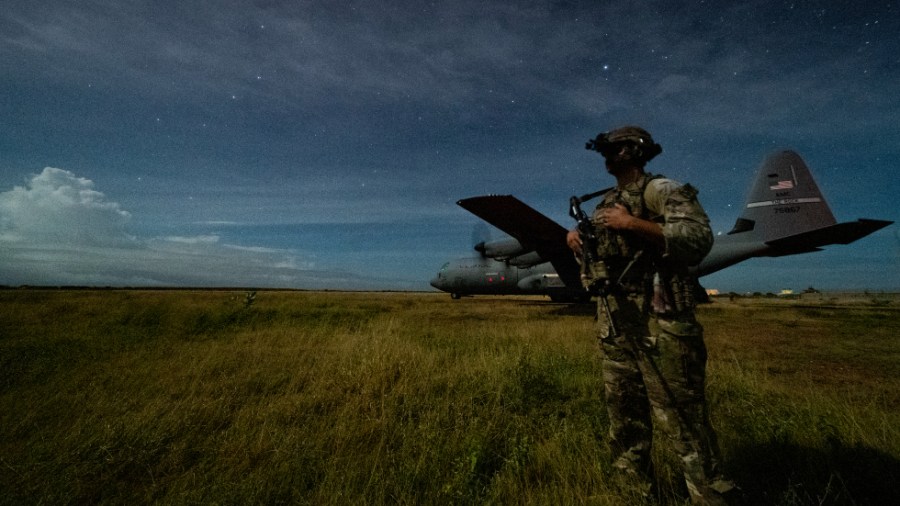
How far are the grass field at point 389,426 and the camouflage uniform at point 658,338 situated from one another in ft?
1.43

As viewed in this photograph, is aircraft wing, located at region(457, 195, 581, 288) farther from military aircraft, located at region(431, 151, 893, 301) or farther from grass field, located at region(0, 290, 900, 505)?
grass field, located at region(0, 290, 900, 505)

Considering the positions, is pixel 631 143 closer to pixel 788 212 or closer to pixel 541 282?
pixel 541 282

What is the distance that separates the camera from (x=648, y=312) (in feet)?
7.91

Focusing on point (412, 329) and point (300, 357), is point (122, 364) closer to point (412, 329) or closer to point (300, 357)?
point (300, 357)

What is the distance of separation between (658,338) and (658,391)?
35 cm

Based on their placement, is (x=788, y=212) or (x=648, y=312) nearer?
(x=648, y=312)

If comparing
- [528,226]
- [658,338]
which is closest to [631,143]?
[658,338]

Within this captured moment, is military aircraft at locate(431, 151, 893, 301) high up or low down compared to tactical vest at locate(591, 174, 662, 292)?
up

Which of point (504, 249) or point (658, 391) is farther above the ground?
point (504, 249)

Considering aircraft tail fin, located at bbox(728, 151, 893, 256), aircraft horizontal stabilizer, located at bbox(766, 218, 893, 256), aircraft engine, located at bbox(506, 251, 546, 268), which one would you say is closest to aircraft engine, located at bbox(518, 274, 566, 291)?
aircraft engine, located at bbox(506, 251, 546, 268)

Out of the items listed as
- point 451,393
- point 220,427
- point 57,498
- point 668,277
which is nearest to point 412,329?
point 451,393

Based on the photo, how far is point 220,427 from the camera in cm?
363

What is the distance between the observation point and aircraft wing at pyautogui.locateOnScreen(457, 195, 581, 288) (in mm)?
13727

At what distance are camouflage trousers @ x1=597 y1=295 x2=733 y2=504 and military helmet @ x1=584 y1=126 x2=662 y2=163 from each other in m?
1.17
